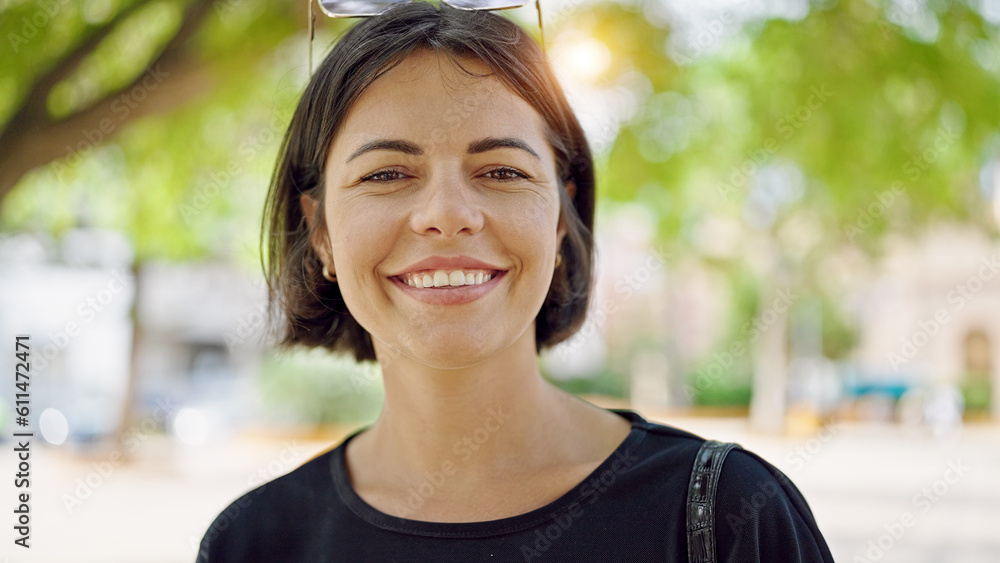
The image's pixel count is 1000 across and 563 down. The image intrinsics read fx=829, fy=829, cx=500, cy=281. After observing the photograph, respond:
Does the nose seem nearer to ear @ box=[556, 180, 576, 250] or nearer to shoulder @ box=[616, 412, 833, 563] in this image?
ear @ box=[556, 180, 576, 250]

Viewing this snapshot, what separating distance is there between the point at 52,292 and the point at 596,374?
52.6ft

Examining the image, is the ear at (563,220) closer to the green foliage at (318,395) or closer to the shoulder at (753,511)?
the shoulder at (753,511)

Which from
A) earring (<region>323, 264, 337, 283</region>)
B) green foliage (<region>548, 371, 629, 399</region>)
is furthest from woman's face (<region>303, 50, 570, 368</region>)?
green foliage (<region>548, 371, 629, 399</region>)

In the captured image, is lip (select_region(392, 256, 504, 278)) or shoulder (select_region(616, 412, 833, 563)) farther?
lip (select_region(392, 256, 504, 278))

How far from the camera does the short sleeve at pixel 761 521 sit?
1.40m

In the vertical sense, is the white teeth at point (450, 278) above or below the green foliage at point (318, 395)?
above

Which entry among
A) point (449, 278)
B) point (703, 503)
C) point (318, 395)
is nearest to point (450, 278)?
point (449, 278)

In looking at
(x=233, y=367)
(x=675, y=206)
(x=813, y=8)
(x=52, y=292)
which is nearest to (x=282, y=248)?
(x=813, y=8)

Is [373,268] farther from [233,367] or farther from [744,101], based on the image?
[233,367]

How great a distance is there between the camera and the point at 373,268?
1.59 meters

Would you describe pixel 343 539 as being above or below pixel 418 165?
below

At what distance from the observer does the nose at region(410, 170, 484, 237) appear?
1.50 metres

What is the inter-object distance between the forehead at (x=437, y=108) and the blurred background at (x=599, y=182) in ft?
2.69

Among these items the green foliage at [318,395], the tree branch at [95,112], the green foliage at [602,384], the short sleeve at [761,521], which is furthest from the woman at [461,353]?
→ the green foliage at [602,384]
